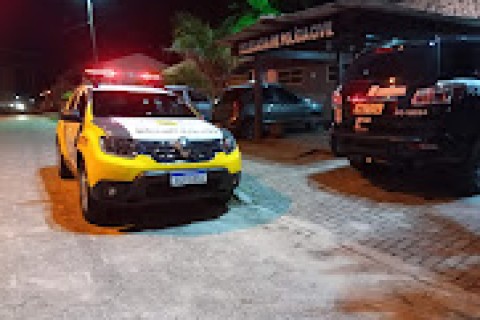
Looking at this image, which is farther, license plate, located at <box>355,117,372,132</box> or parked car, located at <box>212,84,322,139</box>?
parked car, located at <box>212,84,322,139</box>

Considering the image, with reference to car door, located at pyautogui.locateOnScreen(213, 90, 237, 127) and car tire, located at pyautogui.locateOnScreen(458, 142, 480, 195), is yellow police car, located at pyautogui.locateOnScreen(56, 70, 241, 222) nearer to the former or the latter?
car tire, located at pyautogui.locateOnScreen(458, 142, 480, 195)

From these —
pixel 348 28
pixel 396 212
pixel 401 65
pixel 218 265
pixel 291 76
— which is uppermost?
pixel 291 76

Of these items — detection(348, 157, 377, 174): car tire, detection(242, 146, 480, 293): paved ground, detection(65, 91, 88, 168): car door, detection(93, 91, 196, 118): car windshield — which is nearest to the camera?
detection(242, 146, 480, 293): paved ground

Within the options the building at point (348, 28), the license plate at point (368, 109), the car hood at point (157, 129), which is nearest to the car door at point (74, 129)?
the car hood at point (157, 129)

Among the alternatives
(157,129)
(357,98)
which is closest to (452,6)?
(357,98)

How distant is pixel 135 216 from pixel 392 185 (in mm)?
3866

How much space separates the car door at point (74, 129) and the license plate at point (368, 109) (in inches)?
149

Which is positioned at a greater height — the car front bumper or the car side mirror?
the car side mirror

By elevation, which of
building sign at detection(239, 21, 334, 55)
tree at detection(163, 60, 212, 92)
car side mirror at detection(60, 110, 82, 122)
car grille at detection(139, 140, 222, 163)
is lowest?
car grille at detection(139, 140, 222, 163)

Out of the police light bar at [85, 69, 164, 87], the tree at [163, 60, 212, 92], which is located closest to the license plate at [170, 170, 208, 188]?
the police light bar at [85, 69, 164, 87]

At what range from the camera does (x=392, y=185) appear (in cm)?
734

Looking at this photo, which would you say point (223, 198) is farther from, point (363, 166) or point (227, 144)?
point (363, 166)

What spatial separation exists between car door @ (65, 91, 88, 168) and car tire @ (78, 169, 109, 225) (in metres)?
0.65

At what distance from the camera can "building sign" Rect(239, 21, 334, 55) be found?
949 cm
